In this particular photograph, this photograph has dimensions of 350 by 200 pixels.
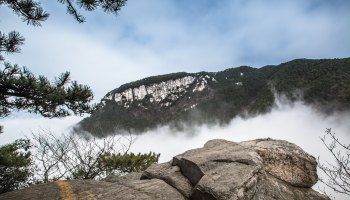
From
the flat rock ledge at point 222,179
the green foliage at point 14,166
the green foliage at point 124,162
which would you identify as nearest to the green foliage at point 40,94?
the flat rock ledge at point 222,179

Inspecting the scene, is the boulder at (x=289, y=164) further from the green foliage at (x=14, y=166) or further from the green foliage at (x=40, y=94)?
the green foliage at (x=14, y=166)

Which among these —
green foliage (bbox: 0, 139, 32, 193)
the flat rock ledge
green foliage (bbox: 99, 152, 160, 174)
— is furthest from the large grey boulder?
green foliage (bbox: 99, 152, 160, 174)

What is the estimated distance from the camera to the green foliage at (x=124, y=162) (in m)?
19.4

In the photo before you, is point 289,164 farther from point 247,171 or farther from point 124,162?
point 124,162

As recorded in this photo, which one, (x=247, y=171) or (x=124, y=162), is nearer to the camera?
(x=247, y=171)

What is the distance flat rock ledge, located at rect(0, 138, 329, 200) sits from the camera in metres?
7.22

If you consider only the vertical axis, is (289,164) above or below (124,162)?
above

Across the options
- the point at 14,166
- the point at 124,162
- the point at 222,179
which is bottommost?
the point at 124,162

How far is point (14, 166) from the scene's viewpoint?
15.6 meters

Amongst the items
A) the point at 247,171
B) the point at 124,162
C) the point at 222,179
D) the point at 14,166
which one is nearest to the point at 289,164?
the point at 247,171

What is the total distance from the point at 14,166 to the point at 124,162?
6003 mm

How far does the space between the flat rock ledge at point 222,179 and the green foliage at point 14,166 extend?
275 inches

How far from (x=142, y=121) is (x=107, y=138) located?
170 m

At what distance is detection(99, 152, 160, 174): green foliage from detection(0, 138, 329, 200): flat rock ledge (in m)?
10.1
